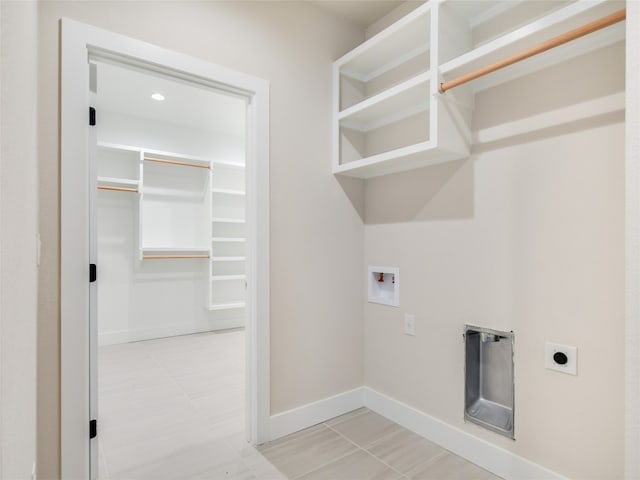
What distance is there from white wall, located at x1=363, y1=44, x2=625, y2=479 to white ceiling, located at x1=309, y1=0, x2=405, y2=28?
99cm

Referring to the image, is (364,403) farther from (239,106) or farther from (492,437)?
(239,106)

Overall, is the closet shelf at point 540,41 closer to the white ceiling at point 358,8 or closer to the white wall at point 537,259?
the white wall at point 537,259

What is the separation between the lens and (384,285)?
247cm

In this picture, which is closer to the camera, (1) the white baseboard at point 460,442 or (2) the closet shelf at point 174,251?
(1) the white baseboard at point 460,442

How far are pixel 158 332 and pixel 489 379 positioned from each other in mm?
3830

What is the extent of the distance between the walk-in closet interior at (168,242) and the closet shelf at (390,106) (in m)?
1.63

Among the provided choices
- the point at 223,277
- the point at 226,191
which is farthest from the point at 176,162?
the point at 223,277

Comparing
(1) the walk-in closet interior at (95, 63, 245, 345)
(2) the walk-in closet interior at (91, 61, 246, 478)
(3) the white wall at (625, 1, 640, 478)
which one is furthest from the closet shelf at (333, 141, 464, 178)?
(1) the walk-in closet interior at (95, 63, 245, 345)

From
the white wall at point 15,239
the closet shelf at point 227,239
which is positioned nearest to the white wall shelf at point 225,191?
the closet shelf at point 227,239

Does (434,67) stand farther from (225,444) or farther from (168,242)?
(168,242)

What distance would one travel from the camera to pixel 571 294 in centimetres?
154

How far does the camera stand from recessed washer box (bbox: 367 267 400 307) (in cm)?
233

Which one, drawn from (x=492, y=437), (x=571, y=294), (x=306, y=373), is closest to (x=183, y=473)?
(x=306, y=373)

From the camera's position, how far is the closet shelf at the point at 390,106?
1906 mm
